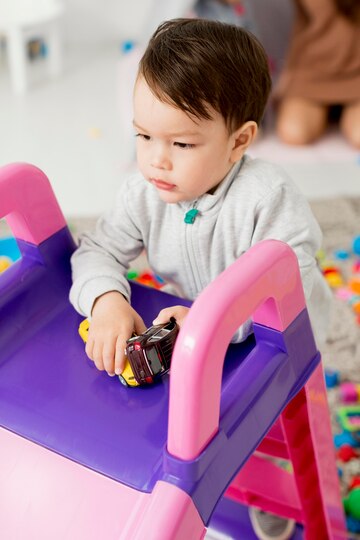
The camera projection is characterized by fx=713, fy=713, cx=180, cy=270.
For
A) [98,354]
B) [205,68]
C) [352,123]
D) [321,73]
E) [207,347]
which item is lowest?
[352,123]

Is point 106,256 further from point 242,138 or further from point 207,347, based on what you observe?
point 207,347

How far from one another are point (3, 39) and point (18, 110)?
1.47ft

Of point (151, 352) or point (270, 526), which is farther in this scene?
point (270, 526)

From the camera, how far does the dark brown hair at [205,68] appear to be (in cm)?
68

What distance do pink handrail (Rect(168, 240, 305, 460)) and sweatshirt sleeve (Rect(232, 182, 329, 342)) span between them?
0.50 ft

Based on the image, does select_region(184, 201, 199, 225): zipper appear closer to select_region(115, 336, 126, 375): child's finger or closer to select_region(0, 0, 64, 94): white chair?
select_region(115, 336, 126, 375): child's finger

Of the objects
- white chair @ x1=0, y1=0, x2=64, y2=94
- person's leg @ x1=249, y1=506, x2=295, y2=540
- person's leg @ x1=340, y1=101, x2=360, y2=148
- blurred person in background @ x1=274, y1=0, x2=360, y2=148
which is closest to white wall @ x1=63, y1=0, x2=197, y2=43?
white chair @ x1=0, y1=0, x2=64, y2=94

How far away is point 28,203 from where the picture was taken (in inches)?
32.2

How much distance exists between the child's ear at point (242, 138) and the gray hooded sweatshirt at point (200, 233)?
1.2 inches

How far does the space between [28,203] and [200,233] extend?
200mm

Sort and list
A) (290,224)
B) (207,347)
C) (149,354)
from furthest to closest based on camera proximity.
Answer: (290,224) → (149,354) → (207,347)

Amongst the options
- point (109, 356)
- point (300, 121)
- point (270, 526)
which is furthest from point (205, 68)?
point (300, 121)

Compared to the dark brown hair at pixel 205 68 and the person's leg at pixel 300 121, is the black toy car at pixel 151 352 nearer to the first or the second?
the dark brown hair at pixel 205 68

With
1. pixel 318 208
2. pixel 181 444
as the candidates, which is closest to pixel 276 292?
pixel 181 444
